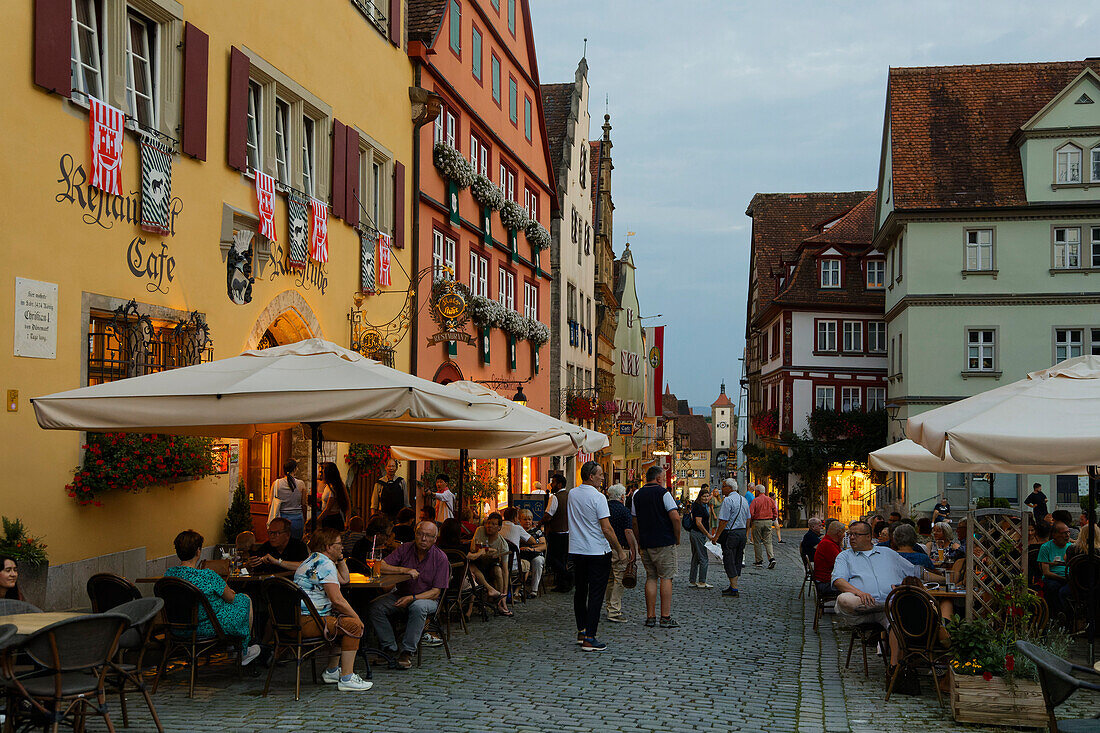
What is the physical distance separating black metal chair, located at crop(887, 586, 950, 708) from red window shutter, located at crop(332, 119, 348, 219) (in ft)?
36.4

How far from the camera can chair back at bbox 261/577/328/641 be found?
8352 millimetres

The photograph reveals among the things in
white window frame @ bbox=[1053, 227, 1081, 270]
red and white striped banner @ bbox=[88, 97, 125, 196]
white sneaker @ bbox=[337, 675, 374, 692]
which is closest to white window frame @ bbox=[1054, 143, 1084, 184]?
white window frame @ bbox=[1053, 227, 1081, 270]

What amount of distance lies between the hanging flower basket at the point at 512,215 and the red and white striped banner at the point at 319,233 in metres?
10.5

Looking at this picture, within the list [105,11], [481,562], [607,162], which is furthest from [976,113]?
[105,11]

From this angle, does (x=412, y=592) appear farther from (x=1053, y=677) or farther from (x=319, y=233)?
(x=319, y=233)

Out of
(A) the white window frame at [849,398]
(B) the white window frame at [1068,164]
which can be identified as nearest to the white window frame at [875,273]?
(A) the white window frame at [849,398]

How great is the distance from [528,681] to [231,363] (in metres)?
3.68

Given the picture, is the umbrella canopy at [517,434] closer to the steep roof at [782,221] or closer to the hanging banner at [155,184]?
the hanging banner at [155,184]

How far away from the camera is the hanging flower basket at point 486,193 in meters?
24.5

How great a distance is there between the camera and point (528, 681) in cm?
908

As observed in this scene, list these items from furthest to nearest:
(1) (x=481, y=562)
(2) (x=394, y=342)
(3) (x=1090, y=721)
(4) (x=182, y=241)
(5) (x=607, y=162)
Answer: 1. (5) (x=607, y=162)
2. (2) (x=394, y=342)
3. (1) (x=481, y=562)
4. (4) (x=182, y=241)
5. (3) (x=1090, y=721)

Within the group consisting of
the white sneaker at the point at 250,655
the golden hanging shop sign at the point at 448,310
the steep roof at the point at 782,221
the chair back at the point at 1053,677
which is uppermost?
the steep roof at the point at 782,221

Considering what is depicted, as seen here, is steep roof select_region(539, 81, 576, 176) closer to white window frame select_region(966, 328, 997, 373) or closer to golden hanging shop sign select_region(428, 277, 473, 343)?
white window frame select_region(966, 328, 997, 373)

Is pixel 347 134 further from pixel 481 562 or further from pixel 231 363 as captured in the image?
pixel 231 363
